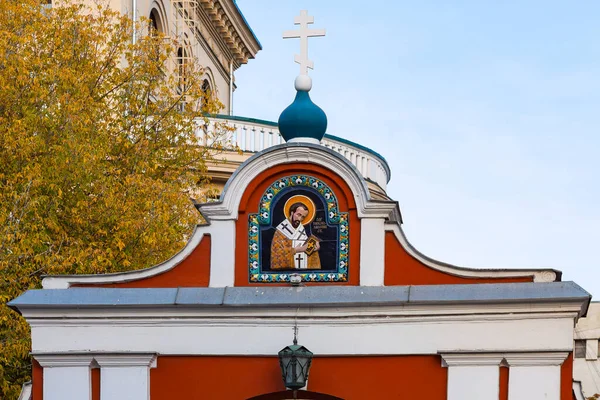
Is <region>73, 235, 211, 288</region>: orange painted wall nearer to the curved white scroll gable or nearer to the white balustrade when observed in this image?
the curved white scroll gable

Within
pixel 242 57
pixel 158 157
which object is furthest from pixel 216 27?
pixel 158 157

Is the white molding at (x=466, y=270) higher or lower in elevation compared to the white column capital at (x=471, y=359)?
higher

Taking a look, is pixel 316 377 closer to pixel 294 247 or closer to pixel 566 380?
pixel 294 247

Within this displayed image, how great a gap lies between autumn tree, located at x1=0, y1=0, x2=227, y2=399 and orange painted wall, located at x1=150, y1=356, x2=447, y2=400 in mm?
4271

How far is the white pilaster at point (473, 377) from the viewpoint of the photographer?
12828 millimetres

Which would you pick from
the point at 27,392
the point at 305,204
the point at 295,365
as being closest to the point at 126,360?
the point at 27,392

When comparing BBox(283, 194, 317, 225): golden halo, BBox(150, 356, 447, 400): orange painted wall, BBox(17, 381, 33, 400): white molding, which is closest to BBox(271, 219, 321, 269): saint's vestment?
BBox(283, 194, 317, 225): golden halo

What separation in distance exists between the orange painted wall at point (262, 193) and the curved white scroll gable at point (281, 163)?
0.05 m

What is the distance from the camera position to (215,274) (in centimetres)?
1327

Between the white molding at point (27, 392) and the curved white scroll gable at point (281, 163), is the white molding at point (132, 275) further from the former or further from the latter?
the white molding at point (27, 392)

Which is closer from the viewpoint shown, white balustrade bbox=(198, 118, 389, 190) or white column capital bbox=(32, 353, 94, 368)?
white column capital bbox=(32, 353, 94, 368)

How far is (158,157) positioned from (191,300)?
7.68 meters

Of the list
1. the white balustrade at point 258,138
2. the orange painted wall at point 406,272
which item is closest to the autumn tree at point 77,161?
the white balustrade at point 258,138

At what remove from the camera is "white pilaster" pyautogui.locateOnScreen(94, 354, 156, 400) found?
1320cm
